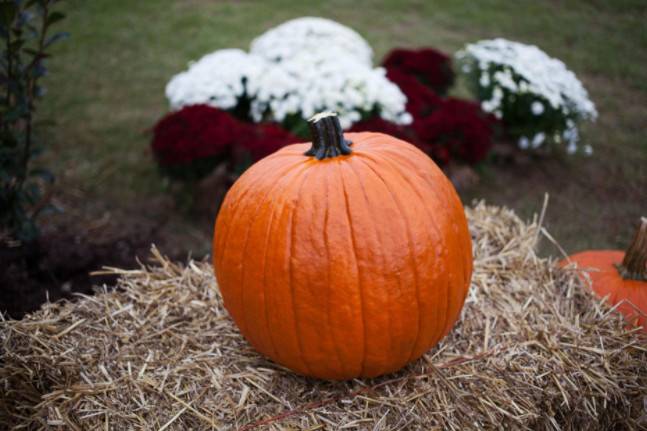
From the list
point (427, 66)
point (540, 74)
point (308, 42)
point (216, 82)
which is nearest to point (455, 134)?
point (540, 74)

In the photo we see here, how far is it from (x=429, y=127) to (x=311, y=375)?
9.27ft

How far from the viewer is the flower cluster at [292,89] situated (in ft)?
13.6

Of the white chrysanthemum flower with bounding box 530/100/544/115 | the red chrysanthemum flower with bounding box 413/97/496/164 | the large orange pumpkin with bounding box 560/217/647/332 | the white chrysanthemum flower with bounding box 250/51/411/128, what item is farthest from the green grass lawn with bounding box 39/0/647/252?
the large orange pumpkin with bounding box 560/217/647/332

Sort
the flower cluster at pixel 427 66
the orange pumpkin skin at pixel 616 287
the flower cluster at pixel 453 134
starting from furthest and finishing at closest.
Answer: the flower cluster at pixel 427 66 → the flower cluster at pixel 453 134 → the orange pumpkin skin at pixel 616 287

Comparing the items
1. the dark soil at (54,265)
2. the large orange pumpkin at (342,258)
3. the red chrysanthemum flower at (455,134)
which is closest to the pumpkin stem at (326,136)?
the large orange pumpkin at (342,258)

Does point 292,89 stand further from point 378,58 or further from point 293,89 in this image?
point 378,58

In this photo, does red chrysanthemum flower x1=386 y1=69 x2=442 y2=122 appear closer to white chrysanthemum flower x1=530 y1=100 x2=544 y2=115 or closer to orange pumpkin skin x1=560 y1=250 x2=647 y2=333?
white chrysanthemum flower x1=530 y1=100 x2=544 y2=115

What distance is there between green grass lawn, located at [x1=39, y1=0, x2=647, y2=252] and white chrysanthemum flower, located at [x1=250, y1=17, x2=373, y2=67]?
167cm

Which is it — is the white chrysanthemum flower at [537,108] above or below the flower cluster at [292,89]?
below

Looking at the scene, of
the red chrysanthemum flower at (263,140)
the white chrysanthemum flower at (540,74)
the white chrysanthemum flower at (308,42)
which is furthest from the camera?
the white chrysanthemum flower at (308,42)

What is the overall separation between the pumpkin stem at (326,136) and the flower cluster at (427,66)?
3977mm

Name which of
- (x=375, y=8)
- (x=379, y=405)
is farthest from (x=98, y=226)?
(x=375, y=8)

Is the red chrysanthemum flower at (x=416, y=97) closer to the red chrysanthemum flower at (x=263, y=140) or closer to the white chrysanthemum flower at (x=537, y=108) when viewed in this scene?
the white chrysanthemum flower at (x=537, y=108)

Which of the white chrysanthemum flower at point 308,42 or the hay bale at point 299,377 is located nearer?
the hay bale at point 299,377
